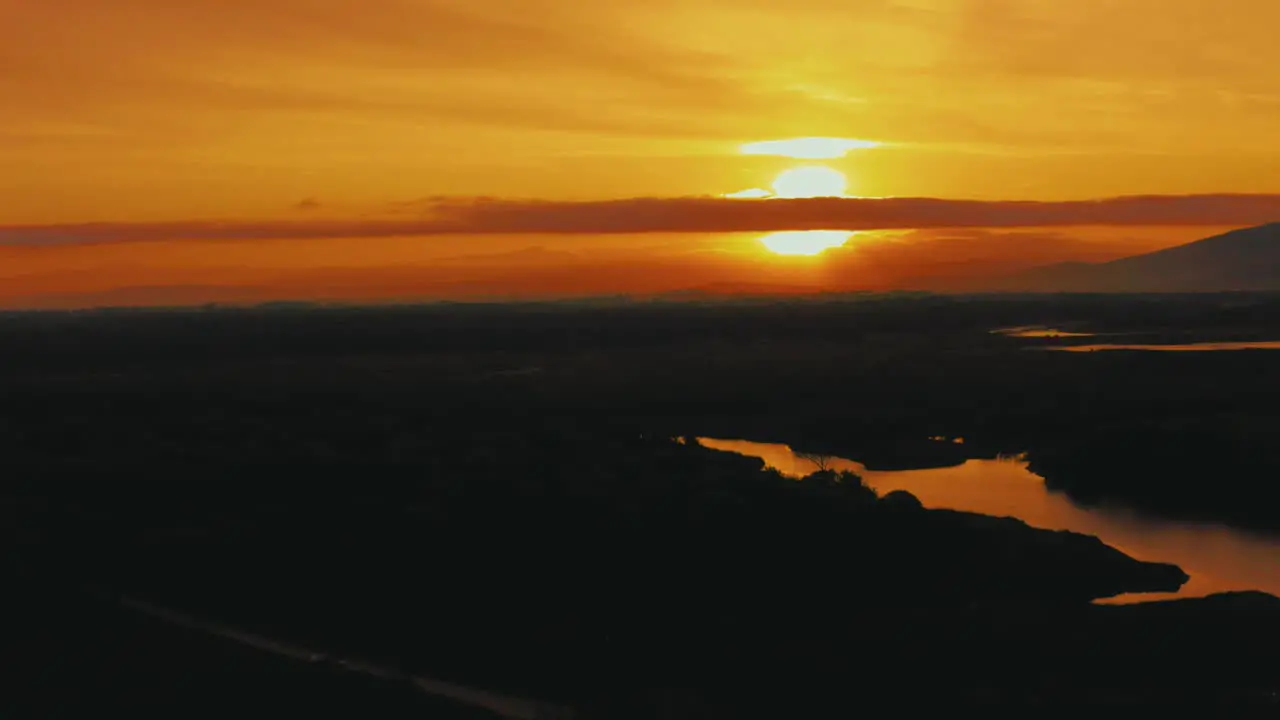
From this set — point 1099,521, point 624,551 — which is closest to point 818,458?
point 1099,521

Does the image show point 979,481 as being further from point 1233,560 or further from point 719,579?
point 719,579

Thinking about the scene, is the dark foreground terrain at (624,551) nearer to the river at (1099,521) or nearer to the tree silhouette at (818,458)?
the tree silhouette at (818,458)

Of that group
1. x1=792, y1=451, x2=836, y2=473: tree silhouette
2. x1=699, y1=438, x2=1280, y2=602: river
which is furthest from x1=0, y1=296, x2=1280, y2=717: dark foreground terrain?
x1=699, y1=438, x2=1280, y2=602: river

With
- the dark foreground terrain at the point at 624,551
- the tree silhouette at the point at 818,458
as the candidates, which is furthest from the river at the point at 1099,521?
the dark foreground terrain at the point at 624,551

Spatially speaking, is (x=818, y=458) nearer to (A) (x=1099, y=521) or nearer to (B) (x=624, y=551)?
(A) (x=1099, y=521)

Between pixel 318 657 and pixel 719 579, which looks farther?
pixel 719 579

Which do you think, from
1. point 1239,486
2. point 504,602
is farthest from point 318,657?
point 1239,486
